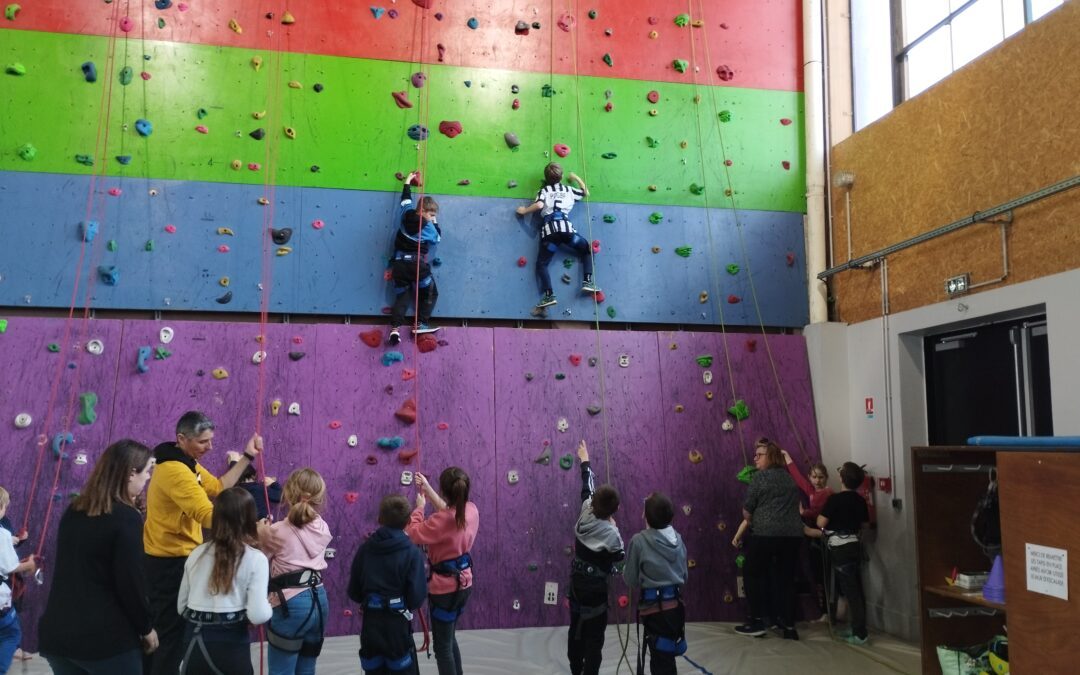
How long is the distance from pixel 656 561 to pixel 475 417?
7.67 ft

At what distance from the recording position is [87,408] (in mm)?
5480

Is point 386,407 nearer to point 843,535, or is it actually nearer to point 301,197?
point 301,197

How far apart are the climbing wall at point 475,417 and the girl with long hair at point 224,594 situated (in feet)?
9.13

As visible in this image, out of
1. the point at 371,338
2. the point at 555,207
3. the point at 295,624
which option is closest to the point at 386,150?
the point at 555,207

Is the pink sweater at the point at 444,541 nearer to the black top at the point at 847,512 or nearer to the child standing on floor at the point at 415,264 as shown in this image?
the child standing on floor at the point at 415,264

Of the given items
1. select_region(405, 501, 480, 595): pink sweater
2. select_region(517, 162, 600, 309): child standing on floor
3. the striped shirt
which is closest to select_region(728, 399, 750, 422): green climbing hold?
select_region(517, 162, 600, 309): child standing on floor

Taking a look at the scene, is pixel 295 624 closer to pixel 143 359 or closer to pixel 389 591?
pixel 389 591

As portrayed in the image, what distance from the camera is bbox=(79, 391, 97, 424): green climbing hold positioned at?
5.46 metres

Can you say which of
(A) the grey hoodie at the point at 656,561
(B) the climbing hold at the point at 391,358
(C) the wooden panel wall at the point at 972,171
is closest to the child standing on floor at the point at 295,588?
(A) the grey hoodie at the point at 656,561

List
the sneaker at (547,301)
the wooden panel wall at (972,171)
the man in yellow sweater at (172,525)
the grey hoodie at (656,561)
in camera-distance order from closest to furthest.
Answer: the man in yellow sweater at (172,525) < the grey hoodie at (656,561) < the wooden panel wall at (972,171) < the sneaker at (547,301)

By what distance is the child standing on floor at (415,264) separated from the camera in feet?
19.7

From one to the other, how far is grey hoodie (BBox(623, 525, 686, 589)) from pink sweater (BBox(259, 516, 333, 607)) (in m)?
1.41

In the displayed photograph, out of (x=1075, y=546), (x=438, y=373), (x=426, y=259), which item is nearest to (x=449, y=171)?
(x=426, y=259)

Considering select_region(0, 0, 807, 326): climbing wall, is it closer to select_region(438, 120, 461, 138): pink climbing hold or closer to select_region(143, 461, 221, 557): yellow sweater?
select_region(438, 120, 461, 138): pink climbing hold
